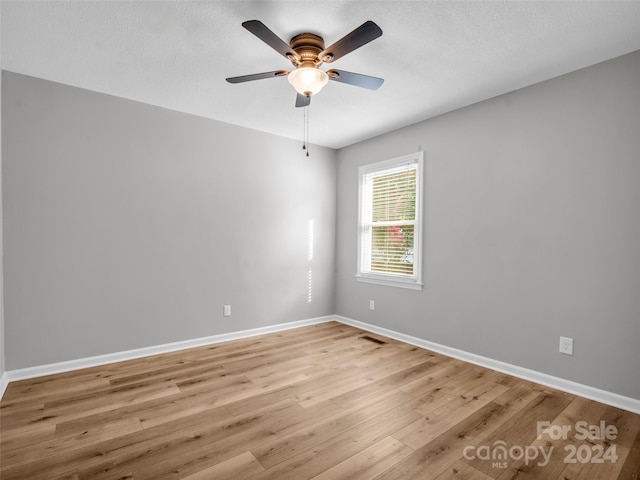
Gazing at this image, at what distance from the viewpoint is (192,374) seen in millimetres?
3000

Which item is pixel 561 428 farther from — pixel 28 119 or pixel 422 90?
pixel 28 119

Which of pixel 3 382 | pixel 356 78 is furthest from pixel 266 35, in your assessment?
pixel 3 382

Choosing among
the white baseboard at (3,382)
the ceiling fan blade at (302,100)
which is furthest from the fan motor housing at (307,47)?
the white baseboard at (3,382)

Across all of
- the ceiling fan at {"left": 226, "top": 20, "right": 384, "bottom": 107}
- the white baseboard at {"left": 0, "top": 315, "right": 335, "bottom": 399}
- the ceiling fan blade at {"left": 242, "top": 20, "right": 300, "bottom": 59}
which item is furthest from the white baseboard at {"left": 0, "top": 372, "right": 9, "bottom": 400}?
the ceiling fan blade at {"left": 242, "top": 20, "right": 300, "bottom": 59}

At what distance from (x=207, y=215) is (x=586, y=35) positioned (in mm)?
3670

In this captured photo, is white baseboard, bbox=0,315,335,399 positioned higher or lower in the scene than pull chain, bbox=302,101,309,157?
lower

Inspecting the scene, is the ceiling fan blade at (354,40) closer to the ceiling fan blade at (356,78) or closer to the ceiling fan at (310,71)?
the ceiling fan at (310,71)

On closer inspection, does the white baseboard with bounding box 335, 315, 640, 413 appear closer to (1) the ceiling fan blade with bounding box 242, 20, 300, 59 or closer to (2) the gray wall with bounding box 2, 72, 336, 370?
(2) the gray wall with bounding box 2, 72, 336, 370

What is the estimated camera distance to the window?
3.93 m

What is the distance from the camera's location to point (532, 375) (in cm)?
289

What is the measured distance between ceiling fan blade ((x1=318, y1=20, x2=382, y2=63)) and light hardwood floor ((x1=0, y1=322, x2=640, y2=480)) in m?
2.34

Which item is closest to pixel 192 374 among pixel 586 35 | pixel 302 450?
pixel 302 450

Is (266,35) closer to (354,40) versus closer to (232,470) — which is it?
(354,40)

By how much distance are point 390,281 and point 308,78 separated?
2740 mm
